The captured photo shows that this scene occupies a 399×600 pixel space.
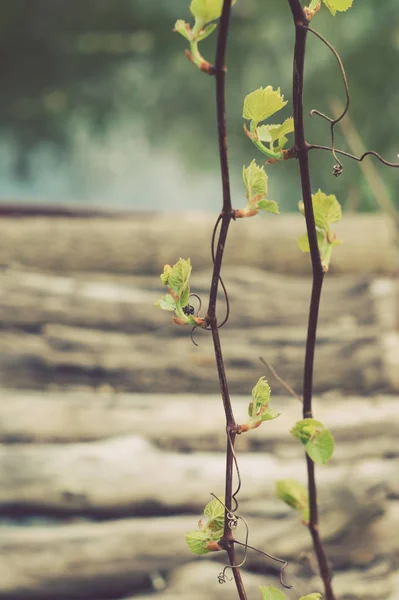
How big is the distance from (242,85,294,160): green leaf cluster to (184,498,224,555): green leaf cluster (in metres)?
0.17

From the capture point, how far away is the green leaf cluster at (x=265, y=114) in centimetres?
26

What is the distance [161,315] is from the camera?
1.24 meters

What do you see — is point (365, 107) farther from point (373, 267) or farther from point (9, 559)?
point (9, 559)

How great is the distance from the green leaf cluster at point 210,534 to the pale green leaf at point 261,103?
19cm

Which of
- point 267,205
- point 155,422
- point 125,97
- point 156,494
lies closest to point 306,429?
point 267,205

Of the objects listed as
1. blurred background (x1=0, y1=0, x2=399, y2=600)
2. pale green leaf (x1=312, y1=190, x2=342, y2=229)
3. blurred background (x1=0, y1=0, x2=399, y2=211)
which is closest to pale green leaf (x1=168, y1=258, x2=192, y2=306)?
pale green leaf (x1=312, y1=190, x2=342, y2=229)

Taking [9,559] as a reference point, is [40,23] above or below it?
above

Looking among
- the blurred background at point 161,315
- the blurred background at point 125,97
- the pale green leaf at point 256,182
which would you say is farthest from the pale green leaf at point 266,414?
the blurred background at point 125,97

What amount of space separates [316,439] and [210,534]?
0.24 feet

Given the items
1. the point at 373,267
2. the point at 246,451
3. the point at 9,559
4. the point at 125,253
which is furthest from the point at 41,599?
the point at 373,267

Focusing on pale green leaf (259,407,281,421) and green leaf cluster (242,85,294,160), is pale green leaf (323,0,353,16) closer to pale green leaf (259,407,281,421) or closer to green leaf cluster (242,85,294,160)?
green leaf cluster (242,85,294,160)

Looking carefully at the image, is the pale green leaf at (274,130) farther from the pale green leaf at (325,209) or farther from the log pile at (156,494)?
the log pile at (156,494)

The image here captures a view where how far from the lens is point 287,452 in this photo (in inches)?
36.6

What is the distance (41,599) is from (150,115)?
201cm
